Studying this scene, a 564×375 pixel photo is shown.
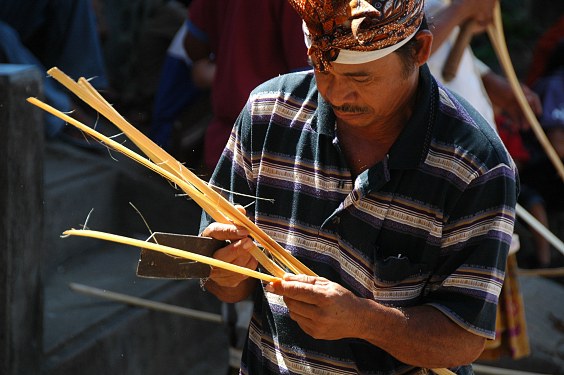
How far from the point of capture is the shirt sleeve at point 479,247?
78.3 inches

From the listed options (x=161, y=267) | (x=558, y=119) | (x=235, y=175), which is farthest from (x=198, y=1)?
(x=558, y=119)

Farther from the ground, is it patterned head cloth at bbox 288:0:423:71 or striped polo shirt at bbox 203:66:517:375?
patterned head cloth at bbox 288:0:423:71

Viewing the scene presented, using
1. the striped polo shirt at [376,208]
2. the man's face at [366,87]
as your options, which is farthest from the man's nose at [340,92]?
the striped polo shirt at [376,208]

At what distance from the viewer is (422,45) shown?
204cm

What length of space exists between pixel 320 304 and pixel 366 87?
1.53 ft

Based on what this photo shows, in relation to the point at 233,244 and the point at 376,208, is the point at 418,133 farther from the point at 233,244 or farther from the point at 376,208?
the point at 233,244

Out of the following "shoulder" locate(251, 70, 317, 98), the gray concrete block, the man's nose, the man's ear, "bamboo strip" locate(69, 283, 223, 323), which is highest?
the man's ear

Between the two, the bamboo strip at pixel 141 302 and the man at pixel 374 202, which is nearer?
the man at pixel 374 202

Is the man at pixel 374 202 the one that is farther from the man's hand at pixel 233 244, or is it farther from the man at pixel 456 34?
the man at pixel 456 34

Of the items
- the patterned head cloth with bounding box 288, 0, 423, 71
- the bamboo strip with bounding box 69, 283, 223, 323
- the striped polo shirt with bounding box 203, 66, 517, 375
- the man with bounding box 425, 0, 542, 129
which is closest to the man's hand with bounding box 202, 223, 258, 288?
the striped polo shirt with bounding box 203, 66, 517, 375

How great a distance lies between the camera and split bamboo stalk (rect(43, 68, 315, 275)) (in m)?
2.06

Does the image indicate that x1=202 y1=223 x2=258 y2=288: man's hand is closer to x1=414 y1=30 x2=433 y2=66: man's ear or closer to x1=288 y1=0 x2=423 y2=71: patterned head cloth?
x1=288 y1=0 x2=423 y2=71: patterned head cloth

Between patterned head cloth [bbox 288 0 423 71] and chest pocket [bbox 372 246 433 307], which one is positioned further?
chest pocket [bbox 372 246 433 307]

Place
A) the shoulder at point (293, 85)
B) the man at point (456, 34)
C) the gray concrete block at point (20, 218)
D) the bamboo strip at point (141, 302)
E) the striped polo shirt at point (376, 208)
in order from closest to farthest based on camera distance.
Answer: the striped polo shirt at point (376, 208)
the shoulder at point (293, 85)
the gray concrete block at point (20, 218)
the man at point (456, 34)
the bamboo strip at point (141, 302)
